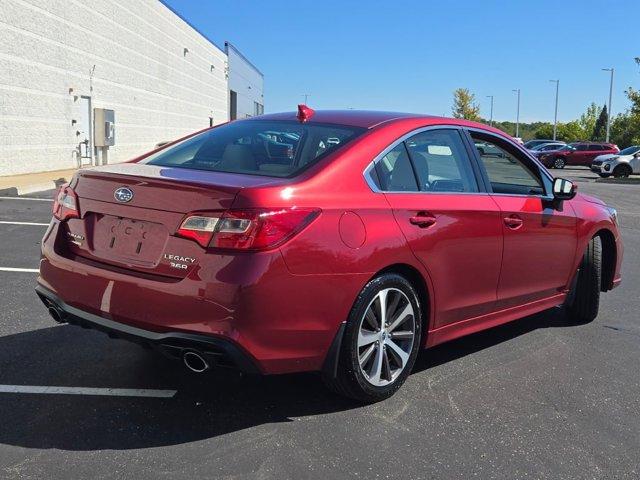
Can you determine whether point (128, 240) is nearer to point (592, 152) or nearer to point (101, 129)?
point (101, 129)

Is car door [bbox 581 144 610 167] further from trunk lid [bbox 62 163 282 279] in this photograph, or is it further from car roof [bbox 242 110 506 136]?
trunk lid [bbox 62 163 282 279]

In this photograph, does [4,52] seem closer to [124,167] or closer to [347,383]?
[124,167]

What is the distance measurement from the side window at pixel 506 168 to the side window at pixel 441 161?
0.70 ft

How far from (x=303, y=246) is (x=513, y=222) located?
186 cm

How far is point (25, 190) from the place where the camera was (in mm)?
13711

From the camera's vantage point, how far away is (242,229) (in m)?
2.92

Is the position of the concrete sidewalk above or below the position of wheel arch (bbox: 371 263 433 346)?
below

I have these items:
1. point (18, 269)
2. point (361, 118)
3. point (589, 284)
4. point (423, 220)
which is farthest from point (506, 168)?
point (18, 269)

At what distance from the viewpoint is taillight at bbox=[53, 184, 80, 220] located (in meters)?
3.47

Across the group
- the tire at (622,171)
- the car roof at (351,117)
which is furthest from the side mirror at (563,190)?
the tire at (622,171)

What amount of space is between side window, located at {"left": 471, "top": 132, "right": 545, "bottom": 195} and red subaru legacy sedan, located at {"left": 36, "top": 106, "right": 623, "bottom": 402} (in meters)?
0.04

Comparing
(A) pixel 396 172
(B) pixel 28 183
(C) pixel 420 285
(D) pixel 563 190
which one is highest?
(A) pixel 396 172

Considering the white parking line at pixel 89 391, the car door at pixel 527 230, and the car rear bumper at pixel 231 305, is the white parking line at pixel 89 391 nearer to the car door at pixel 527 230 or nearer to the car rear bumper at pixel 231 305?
the car rear bumper at pixel 231 305

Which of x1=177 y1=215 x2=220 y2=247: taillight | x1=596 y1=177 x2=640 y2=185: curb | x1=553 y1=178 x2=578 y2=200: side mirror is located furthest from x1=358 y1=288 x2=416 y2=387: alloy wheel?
x1=596 y1=177 x2=640 y2=185: curb
